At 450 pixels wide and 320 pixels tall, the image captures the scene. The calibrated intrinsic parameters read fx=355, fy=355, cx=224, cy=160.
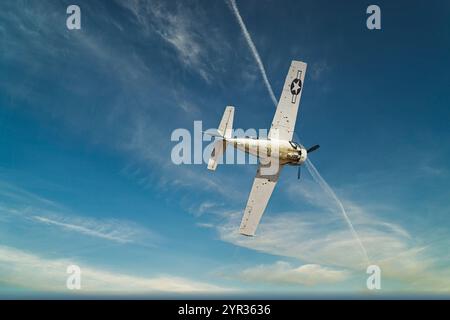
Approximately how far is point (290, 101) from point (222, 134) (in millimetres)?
8445

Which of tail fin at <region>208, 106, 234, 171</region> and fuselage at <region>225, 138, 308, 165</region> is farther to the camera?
tail fin at <region>208, 106, 234, 171</region>

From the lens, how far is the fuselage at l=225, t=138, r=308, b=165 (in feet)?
107

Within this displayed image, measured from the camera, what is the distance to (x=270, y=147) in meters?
33.6

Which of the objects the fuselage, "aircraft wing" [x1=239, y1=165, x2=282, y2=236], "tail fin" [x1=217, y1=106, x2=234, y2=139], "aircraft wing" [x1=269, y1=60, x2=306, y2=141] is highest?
"aircraft wing" [x1=269, y1=60, x2=306, y2=141]

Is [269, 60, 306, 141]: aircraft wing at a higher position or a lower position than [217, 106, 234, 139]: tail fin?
higher

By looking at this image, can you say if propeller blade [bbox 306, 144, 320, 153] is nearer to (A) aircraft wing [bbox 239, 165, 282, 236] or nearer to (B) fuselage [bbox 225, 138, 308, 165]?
(B) fuselage [bbox 225, 138, 308, 165]

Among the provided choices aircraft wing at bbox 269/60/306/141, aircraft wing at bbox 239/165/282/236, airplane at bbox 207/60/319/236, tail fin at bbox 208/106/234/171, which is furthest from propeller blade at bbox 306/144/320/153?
tail fin at bbox 208/106/234/171

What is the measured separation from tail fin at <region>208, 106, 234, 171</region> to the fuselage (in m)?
0.70

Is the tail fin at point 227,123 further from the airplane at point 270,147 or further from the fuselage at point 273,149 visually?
the fuselage at point 273,149

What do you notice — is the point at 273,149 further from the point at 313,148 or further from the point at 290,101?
the point at 290,101

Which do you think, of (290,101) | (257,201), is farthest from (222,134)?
(257,201)
